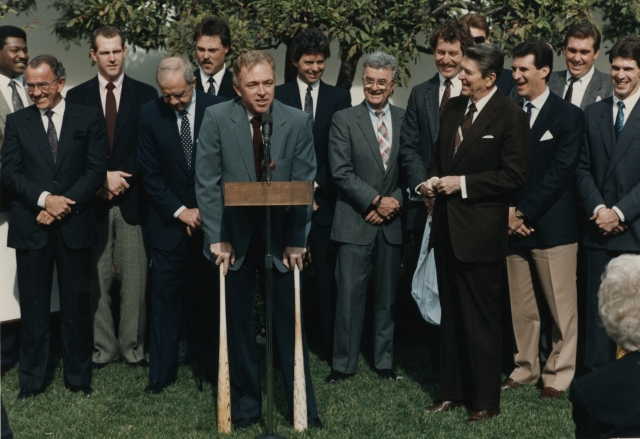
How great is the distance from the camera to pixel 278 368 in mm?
7820

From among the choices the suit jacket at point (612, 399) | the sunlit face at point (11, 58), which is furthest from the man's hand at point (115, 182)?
the suit jacket at point (612, 399)

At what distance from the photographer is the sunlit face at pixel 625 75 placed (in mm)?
6971

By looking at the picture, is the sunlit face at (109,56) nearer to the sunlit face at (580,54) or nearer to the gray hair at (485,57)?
the gray hair at (485,57)

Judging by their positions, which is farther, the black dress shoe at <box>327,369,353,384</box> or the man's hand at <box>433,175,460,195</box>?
the black dress shoe at <box>327,369,353,384</box>

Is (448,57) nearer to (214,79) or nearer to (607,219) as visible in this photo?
(607,219)

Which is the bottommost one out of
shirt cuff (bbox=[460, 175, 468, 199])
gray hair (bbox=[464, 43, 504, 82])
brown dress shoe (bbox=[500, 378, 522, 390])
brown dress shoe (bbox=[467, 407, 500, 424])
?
brown dress shoe (bbox=[500, 378, 522, 390])

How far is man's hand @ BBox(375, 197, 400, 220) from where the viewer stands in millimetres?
7410

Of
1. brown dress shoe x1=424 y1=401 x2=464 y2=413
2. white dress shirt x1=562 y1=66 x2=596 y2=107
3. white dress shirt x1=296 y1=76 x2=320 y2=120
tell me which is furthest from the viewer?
white dress shirt x1=296 y1=76 x2=320 y2=120

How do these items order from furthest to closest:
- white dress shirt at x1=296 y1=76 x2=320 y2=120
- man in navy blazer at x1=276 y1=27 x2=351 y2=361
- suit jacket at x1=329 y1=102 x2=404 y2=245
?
white dress shirt at x1=296 y1=76 x2=320 y2=120
man in navy blazer at x1=276 y1=27 x2=351 y2=361
suit jacket at x1=329 y1=102 x2=404 y2=245

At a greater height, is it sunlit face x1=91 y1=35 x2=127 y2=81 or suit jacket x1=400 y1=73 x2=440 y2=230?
sunlit face x1=91 y1=35 x2=127 y2=81

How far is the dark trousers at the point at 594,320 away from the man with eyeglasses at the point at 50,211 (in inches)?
141

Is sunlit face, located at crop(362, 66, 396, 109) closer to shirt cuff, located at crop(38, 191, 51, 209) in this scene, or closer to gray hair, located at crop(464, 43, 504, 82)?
gray hair, located at crop(464, 43, 504, 82)

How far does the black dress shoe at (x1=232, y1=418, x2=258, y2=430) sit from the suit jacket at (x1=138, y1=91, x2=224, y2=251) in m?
1.52

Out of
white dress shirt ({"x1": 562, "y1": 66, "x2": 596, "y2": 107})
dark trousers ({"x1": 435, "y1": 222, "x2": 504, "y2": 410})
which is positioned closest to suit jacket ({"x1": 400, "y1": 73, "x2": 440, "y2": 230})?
dark trousers ({"x1": 435, "y1": 222, "x2": 504, "y2": 410})
